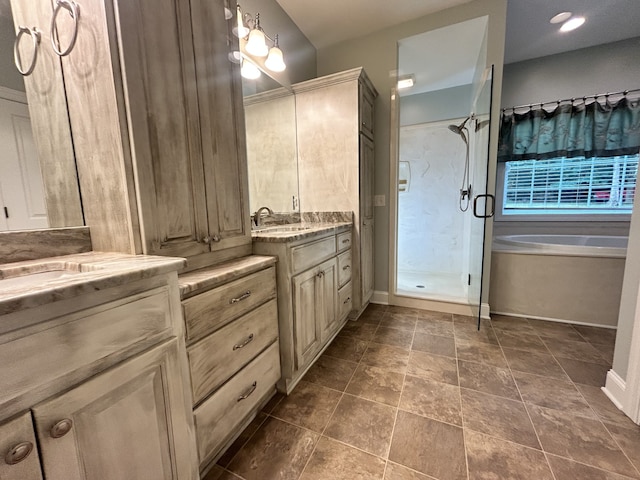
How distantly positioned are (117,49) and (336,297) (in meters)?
1.73

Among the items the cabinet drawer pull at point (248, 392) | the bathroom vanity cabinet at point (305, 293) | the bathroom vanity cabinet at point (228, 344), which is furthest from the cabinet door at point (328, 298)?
the cabinet drawer pull at point (248, 392)

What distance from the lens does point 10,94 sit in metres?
0.89

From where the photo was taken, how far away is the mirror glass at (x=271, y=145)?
6.48 ft

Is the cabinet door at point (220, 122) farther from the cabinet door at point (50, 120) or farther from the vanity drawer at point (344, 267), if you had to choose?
the vanity drawer at point (344, 267)

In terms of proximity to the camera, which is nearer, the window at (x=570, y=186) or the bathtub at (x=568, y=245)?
the bathtub at (x=568, y=245)

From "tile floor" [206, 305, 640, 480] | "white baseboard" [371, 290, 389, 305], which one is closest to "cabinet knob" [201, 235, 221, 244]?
"tile floor" [206, 305, 640, 480]

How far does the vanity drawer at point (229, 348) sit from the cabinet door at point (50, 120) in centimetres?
67

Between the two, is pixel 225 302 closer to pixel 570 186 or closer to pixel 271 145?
pixel 271 145

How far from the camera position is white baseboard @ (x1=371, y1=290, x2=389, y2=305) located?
274 centimetres

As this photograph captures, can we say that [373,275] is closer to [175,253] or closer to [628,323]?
[628,323]

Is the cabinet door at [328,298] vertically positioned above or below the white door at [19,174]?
below

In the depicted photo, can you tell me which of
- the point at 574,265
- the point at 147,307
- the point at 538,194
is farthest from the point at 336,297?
the point at 538,194

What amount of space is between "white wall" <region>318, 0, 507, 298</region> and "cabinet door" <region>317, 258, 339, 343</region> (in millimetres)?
941

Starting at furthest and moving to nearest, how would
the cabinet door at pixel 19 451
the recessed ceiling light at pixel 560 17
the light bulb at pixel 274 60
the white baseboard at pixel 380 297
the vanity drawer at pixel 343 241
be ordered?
1. the white baseboard at pixel 380 297
2. the recessed ceiling light at pixel 560 17
3. the vanity drawer at pixel 343 241
4. the light bulb at pixel 274 60
5. the cabinet door at pixel 19 451
